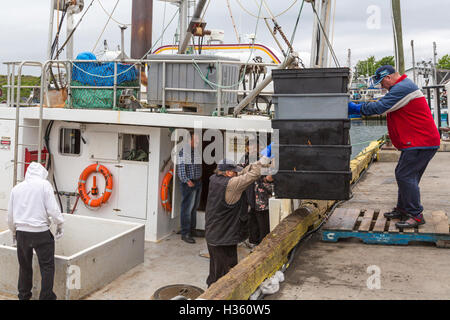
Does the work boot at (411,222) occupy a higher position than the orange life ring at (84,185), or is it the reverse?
the orange life ring at (84,185)

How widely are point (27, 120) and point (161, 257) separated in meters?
3.82

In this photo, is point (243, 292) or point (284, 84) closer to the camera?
point (243, 292)

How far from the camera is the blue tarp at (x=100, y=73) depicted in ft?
26.4

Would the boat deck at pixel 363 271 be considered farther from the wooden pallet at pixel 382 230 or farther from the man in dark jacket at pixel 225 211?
the man in dark jacket at pixel 225 211

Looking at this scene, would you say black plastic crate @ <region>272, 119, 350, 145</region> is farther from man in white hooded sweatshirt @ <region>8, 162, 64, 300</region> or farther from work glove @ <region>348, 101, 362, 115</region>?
man in white hooded sweatshirt @ <region>8, 162, 64, 300</region>

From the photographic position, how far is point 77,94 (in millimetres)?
8297

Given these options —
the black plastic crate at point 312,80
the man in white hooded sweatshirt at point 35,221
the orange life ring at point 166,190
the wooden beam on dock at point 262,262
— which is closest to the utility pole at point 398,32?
the black plastic crate at point 312,80

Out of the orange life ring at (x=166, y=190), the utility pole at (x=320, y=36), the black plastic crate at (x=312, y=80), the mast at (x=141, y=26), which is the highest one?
the mast at (x=141, y=26)

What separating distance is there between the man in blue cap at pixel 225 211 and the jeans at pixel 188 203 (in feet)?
8.73

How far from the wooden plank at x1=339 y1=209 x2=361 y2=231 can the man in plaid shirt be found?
275 centimetres

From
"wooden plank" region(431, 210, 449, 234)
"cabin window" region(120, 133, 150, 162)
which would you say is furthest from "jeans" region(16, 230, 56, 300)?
"wooden plank" region(431, 210, 449, 234)
